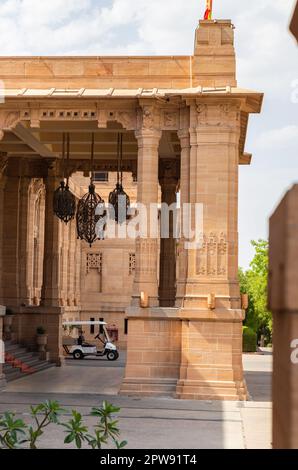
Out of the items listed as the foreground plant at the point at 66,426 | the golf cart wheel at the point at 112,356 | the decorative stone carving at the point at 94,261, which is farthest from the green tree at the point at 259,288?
the foreground plant at the point at 66,426

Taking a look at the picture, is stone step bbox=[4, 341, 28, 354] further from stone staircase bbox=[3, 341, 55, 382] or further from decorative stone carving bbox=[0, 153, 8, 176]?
decorative stone carving bbox=[0, 153, 8, 176]

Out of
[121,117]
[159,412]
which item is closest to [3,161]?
[121,117]

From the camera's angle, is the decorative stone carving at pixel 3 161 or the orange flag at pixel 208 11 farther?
the decorative stone carving at pixel 3 161

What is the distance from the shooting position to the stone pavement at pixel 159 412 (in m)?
15.3

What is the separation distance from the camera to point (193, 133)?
23234mm

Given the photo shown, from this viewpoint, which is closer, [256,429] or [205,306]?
[256,429]

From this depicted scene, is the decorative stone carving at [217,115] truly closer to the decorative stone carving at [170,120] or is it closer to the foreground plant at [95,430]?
the decorative stone carving at [170,120]

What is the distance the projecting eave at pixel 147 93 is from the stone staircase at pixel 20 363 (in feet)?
30.2

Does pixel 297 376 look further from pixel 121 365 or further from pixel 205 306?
pixel 121 365

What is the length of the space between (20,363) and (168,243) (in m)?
7.51

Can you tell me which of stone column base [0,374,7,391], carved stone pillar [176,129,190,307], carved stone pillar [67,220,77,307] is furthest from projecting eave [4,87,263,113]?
carved stone pillar [67,220,77,307]

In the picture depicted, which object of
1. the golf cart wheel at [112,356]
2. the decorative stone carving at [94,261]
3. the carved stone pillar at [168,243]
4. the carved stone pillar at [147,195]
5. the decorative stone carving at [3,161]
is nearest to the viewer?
the carved stone pillar at [147,195]
